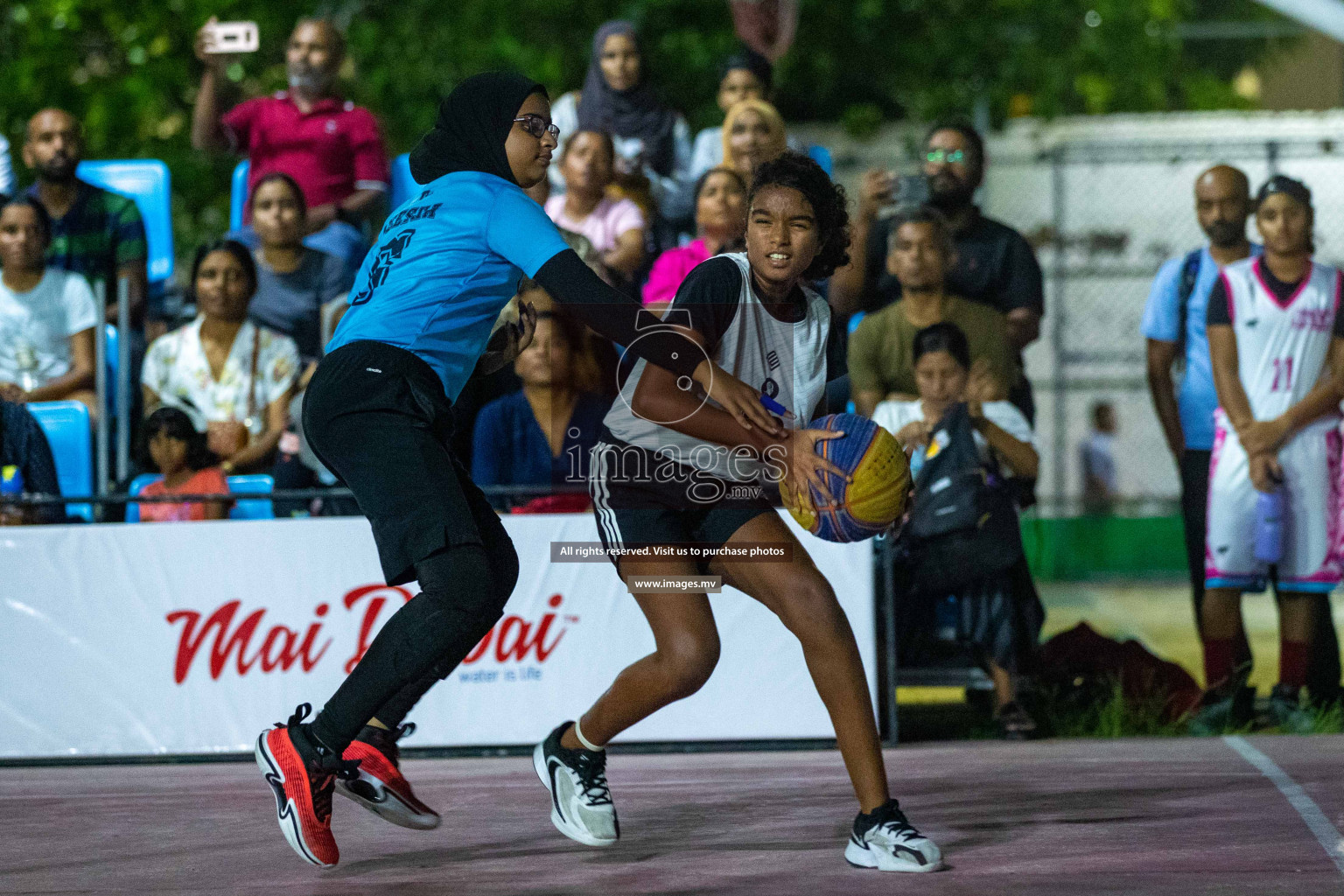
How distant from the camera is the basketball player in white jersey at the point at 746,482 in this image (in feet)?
14.9

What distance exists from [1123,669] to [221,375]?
4.59 metres

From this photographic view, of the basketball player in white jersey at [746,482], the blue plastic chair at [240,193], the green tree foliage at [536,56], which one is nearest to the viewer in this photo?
the basketball player in white jersey at [746,482]

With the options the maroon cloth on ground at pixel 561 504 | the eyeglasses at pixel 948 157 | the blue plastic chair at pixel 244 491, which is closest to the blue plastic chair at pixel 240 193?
the blue plastic chair at pixel 244 491

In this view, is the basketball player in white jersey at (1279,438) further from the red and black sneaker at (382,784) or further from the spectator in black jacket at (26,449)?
the spectator in black jacket at (26,449)

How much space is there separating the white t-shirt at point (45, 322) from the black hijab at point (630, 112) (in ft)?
10.1

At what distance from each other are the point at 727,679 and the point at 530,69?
12630mm

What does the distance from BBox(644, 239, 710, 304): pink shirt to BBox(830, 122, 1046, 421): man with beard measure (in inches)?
27.7

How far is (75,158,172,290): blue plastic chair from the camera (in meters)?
9.91

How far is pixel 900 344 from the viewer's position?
25.4 feet

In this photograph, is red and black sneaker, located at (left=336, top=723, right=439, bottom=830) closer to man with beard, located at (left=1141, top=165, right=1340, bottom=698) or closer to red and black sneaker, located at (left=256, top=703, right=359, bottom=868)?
red and black sneaker, located at (left=256, top=703, right=359, bottom=868)

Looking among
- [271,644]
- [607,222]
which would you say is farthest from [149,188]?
[271,644]

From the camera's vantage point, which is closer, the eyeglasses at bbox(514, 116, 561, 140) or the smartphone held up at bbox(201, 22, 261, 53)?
the eyeglasses at bbox(514, 116, 561, 140)

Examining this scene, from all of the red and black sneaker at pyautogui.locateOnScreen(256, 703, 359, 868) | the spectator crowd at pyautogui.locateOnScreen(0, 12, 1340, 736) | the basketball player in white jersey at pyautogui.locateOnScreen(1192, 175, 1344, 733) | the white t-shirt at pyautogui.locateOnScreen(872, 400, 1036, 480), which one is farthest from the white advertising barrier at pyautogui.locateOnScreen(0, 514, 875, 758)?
the red and black sneaker at pyautogui.locateOnScreen(256, 703, 359, 868)

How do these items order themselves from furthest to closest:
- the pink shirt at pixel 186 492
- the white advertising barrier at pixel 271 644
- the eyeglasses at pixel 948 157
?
the eyeglasses at pixel 948 157, the pink shirt at pixel 186 492, the white advertising barrier at pixel 271 644
